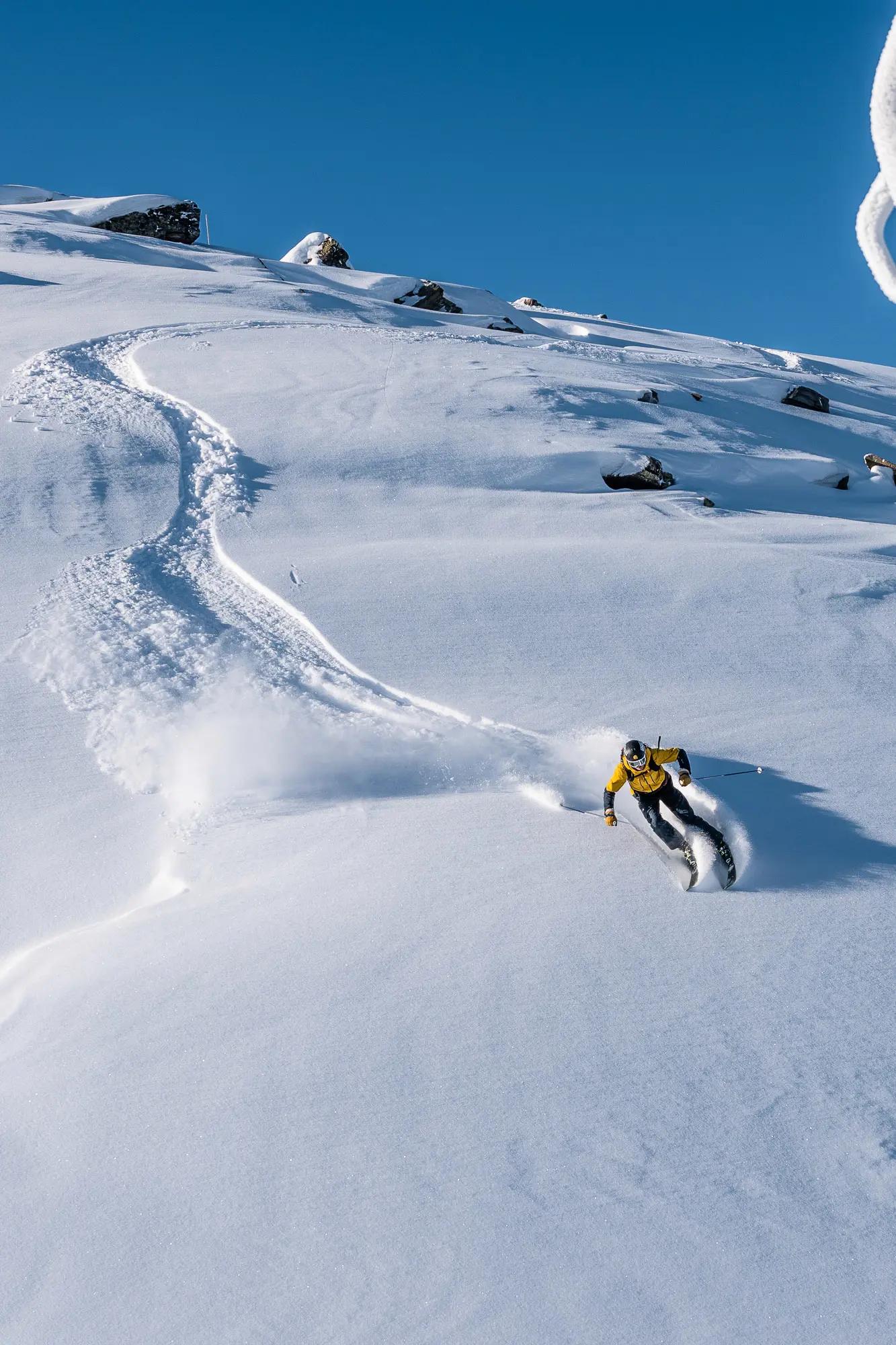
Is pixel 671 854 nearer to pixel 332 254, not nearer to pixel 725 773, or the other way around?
pixel 725 773

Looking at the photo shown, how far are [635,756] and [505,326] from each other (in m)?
28.8

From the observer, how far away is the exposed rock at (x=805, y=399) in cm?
2350

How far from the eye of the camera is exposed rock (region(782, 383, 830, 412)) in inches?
925

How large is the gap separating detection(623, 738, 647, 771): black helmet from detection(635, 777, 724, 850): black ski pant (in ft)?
0.73

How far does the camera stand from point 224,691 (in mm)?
9344

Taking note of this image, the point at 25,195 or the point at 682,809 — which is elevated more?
the point at 25,195

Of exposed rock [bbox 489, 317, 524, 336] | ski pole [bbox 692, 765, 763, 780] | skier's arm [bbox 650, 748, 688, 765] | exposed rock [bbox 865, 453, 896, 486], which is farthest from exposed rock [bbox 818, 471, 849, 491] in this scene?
exposed rock [bbox 489, 317, 524, 336]

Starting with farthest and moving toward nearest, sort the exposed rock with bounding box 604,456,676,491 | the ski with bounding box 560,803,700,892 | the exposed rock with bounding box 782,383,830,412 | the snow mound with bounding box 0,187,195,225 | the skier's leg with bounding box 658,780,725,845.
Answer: the snow mound with bounding box 0,187,195,225 < the exposed rock with bounding box 782,383,830,412 < the exposed rock with bounding box 604,456,676,491 < the skier's leg with bounding box 658,780,725,845 < the ski with bounding box 560,803,700,892

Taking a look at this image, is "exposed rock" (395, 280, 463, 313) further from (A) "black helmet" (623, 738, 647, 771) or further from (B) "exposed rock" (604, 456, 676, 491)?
(A) "black helmet" (623, 738, 647, 771)

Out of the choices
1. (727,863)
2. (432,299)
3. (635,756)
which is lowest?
(727,863)

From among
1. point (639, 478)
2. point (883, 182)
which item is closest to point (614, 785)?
point (883, 182)

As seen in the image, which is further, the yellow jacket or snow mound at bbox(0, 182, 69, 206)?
snow mound at bbox(0, 182, 69, 206)

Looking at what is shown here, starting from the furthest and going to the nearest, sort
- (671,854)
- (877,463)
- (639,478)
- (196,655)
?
(877,463) → (639,478) → (196,655) → (671,854)

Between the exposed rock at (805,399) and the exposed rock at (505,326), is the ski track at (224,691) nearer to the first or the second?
the exposed rock at (805,399)
